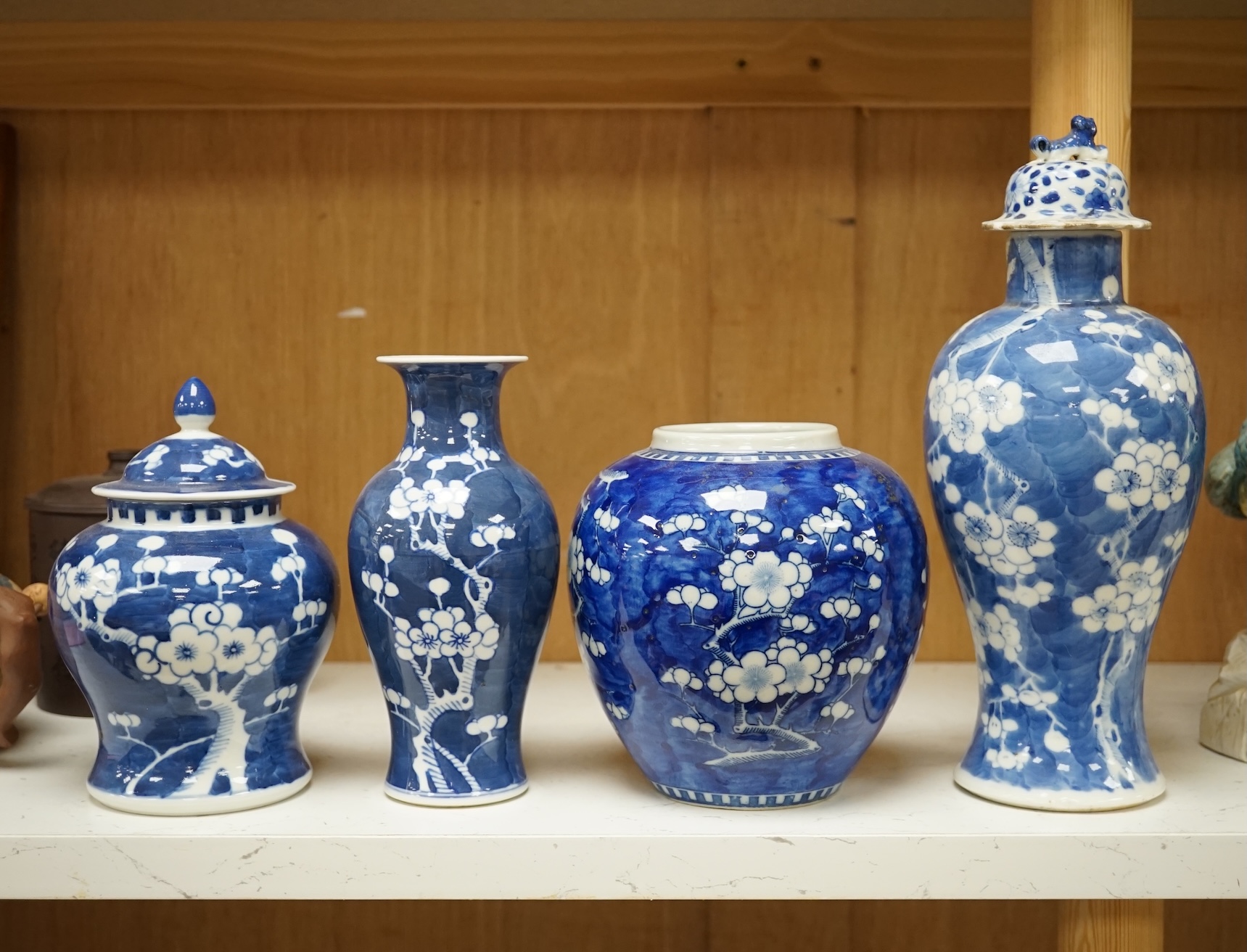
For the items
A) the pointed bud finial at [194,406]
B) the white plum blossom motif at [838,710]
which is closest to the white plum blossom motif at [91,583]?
the pointed bud finial at [194,406]

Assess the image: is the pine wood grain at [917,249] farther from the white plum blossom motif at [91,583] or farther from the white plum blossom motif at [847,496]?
the white plum blossom motif at [91,583]

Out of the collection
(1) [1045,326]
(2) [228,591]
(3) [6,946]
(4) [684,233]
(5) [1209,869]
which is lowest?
(3) [6,946]

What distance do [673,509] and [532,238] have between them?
0.45 meters

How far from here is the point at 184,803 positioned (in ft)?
2.78

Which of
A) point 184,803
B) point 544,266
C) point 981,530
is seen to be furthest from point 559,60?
point 184,803

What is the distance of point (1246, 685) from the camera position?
959mm

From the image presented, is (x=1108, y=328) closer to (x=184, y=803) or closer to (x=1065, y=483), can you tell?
(x=1065, y=483)

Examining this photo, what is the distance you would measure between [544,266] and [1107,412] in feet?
1.79

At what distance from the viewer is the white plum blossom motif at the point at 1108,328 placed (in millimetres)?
828

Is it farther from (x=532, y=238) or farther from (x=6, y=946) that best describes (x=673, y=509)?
(x=6, y=946)

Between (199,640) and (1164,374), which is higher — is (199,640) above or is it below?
below

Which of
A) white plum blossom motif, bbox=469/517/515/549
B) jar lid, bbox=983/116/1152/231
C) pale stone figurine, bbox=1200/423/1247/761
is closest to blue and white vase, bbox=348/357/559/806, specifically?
white plum blossom motif, bbox=469/517/515/549

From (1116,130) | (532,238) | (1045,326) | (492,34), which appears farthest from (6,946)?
(1116,130)

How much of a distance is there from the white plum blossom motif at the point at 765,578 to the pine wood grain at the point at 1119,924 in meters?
0.28
